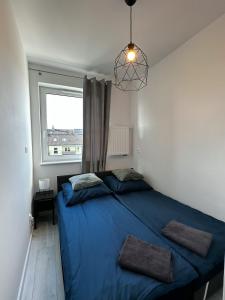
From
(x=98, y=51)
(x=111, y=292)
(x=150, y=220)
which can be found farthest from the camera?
(x=98, y=51)

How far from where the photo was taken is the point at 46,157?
296 centimetres

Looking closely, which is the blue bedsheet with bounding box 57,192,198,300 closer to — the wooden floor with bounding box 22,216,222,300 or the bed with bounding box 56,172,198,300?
the bed with bounding box 56,172,198,300

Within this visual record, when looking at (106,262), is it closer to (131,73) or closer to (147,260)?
(147,260)

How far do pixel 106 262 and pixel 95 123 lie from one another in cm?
219

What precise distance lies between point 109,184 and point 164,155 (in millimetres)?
1048

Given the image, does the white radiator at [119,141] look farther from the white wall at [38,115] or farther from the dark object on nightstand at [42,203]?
the dark object on nightstand at [42,203]

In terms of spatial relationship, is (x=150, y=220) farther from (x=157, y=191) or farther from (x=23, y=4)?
(x=23, y=4)

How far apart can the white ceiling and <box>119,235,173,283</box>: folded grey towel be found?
2.16m

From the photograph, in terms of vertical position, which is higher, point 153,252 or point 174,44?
point 174,44

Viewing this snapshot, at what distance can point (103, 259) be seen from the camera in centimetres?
127

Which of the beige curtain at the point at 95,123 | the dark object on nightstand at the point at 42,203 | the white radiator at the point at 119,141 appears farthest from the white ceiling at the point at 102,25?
the dark object on nightstand at the point at 42,203

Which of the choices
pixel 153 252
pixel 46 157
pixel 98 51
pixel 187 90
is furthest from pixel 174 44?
pixel 46 157

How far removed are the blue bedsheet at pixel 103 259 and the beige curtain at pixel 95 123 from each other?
42.7 inches

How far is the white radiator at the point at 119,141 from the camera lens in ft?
10.6
